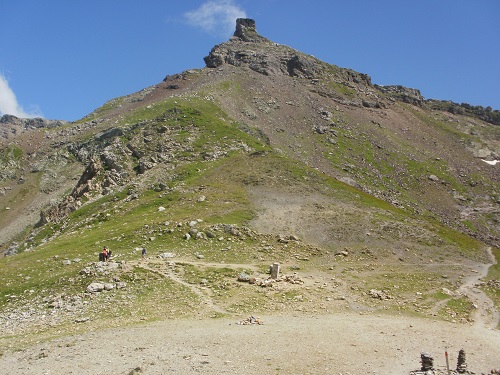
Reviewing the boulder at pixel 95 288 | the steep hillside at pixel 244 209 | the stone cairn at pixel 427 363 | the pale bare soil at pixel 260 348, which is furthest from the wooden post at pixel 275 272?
the stone cairn at pixel 427 363

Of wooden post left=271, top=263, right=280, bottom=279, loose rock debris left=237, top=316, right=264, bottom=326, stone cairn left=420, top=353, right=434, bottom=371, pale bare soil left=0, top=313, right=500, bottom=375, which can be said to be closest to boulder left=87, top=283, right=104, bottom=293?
pale bare soil left=0, top=313, right=500, bottom=375

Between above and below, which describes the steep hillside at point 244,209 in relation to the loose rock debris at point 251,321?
above

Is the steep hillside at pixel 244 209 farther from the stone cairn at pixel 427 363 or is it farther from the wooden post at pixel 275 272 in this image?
the stone cairn at pixel 427 363

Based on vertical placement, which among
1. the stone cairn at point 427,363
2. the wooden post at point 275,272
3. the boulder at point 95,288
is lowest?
the stone cairn at point 427,363

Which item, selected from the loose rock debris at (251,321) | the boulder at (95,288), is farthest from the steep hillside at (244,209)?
the loose rock debris at (251,321)

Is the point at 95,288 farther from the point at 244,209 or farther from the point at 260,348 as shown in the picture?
the point at 244,209

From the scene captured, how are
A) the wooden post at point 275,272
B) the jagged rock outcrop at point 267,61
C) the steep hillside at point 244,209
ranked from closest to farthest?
the steep hillside at point 244,209 < the wooden post at point 275,272 < the jagged rock outcrop at point 267,61

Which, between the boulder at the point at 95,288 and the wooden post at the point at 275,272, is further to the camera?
the wooden post at the point at 275,272

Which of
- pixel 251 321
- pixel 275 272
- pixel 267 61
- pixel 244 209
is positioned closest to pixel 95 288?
pixel 251 321

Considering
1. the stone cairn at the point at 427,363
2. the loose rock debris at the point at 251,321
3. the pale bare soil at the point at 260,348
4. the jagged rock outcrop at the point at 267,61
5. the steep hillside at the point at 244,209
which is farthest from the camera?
the jagged rock outcrop at the point at 267,61

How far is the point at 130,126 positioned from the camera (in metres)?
114

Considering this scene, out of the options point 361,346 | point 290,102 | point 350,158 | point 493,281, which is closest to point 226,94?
point 290,102

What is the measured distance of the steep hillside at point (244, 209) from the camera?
126ft

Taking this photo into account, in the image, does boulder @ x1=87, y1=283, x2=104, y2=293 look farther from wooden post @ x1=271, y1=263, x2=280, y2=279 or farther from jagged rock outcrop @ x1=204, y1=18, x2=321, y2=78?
jagged rock outcrop @ x1=204, y1=18, x2=321, y2=78
